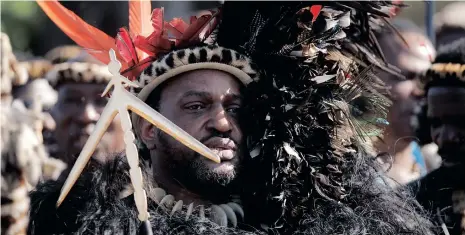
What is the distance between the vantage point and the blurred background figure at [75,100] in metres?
5.08

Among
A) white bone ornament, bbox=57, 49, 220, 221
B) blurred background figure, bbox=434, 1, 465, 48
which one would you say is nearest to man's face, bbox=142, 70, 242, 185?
white bone ornament, bbox=57, 49, 220, 221

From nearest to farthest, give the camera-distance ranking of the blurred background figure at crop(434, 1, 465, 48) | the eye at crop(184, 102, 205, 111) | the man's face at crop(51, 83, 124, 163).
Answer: the eye at crop(184, 102, 205, 111) → the man's face at crop(51, 83, 124, 163) → the blurred background figure at crop(434, 1, 465, 48)

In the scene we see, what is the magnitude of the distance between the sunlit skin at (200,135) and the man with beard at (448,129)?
1236mm

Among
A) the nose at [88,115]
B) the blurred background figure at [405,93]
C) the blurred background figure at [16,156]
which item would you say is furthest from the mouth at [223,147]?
the nose at [88,115]

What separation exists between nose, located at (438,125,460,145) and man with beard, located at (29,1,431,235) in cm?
133

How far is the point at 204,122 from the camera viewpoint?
3576 millimetres

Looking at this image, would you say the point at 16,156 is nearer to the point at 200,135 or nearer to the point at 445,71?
the point at 200,135

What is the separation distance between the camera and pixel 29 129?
16.2 feet

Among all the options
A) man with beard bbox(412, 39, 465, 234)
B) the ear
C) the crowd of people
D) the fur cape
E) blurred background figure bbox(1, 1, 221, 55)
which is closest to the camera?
the fur cape

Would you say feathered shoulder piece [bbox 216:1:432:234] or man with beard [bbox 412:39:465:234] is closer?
feathered shoulder piece [bbox 216:1:432:234]

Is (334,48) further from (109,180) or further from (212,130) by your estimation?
(109,180)

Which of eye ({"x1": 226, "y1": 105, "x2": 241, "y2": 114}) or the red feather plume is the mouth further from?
the red feather plume

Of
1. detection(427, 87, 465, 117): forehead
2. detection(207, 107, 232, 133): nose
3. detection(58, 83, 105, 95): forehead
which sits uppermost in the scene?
detection(58, 83, 105, 95): forehead

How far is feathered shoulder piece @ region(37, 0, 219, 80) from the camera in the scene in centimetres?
367
